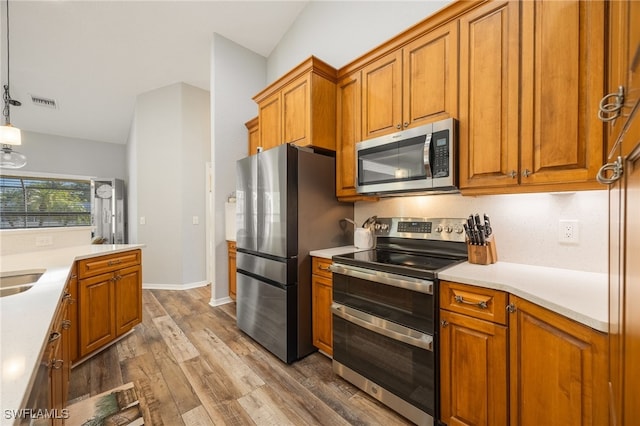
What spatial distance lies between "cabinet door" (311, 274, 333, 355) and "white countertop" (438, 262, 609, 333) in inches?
38.1

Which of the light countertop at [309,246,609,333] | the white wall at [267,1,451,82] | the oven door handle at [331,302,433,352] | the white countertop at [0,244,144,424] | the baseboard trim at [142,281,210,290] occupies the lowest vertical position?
the baseboard trim at [142,281,210,290]

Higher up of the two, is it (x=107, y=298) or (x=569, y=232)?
(x=569, y=232)

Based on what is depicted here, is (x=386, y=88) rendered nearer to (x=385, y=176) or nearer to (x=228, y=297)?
(x=385, y=176)

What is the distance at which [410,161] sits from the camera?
5.87 ft

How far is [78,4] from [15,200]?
5153 mm

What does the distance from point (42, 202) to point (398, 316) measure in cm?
801

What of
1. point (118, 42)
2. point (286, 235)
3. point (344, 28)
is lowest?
point (286, 235)

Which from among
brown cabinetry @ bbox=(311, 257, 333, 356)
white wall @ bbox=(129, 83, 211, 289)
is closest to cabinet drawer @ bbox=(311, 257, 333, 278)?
brown cabinetry @ bbox=(311, 257, 333, 356)

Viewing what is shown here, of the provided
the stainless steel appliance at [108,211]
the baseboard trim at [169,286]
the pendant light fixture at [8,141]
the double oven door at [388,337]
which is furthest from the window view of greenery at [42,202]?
the double oven door at [388,337]

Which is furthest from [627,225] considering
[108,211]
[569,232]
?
[108,211]

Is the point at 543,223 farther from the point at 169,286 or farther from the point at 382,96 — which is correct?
the point at 169,286

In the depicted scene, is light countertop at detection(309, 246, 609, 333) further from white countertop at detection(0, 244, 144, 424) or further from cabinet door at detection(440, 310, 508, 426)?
white countertop at detection(0, 244, 144, 424)

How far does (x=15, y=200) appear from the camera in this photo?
18.4 ft

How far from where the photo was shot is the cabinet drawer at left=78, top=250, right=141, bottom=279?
204 cm
